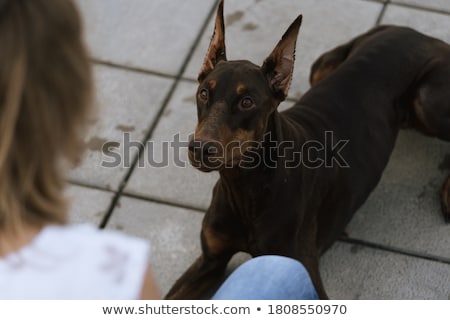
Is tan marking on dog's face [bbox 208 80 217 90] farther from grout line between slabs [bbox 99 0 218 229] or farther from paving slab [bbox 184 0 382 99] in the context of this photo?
paving slab [bbox 184 0 382 99]

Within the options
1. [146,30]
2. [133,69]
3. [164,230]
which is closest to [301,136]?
[164,230]

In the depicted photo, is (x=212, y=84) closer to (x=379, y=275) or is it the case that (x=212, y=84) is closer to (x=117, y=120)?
(x=379, y=275)

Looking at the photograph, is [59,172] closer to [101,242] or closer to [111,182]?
[101,242]

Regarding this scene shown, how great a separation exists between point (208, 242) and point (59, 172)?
1889 mm

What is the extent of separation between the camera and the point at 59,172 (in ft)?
5.67

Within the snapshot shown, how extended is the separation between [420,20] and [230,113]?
2.51 metres

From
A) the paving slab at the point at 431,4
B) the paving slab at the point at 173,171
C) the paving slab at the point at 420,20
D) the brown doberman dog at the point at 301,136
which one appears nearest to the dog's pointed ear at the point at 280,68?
the brown doberman dog at the point at 301,136

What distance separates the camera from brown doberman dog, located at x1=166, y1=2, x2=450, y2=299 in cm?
313

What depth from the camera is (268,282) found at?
248cm

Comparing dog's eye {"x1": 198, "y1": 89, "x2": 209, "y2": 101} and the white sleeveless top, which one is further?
dog's eye {"x1": 198, "y1": 89, "x2": 209, "y2": 101}

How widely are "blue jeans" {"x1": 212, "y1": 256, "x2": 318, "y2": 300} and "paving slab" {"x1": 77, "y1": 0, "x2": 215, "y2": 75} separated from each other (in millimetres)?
2469

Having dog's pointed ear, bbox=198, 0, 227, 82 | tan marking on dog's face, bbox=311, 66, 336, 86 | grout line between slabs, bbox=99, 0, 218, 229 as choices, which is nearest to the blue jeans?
dog's pointed ear, bbox=198, 0, 227, 82

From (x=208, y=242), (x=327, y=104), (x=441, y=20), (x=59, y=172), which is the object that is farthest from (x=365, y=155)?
(x=59, y=172)

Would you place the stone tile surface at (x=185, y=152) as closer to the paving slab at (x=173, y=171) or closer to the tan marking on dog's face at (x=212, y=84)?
the paving slab at (x=173, y=171)
